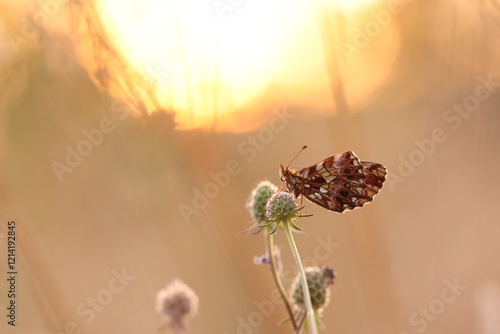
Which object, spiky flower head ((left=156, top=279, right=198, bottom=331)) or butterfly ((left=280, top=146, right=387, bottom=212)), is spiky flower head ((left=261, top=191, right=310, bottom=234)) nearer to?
butterfly ((left=280, top=146, right=387, bottom=212))

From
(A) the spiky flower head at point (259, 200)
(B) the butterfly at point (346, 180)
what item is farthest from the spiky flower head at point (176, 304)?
(B) the butterfly at point (346, 180)

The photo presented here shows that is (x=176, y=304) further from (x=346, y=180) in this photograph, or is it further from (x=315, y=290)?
(x=346, y=180)

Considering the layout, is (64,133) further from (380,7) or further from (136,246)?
(380,7)

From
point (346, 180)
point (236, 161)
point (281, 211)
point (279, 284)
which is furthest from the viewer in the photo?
point (236, 161)

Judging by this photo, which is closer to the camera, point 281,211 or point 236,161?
point 281,211

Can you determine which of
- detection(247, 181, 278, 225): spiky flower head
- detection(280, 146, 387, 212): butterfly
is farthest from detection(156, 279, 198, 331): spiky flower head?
detection(280, 146, 387, 212): butterfly

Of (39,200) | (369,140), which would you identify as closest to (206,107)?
(39,200)

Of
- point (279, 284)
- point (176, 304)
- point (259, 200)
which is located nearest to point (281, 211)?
point (279, 284)
